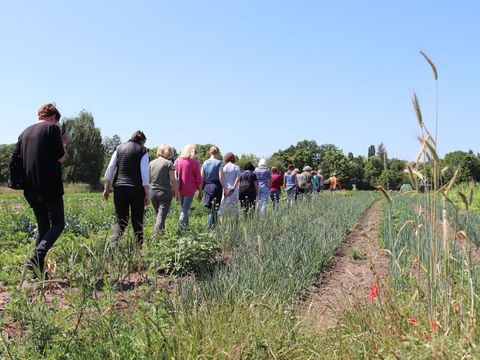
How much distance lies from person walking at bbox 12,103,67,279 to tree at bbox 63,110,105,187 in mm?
38615

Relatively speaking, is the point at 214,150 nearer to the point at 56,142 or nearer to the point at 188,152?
the point at 188,152

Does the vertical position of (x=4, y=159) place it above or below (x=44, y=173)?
above

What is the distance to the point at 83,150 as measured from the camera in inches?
1634

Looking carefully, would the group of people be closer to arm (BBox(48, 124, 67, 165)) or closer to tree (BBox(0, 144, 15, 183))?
arm (BBox(48, 124, 67, 165))

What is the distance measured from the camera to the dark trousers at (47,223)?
13.5ft

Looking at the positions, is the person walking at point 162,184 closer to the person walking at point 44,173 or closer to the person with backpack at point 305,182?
the person walking at point 44,173

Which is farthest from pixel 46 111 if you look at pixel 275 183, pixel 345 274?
pixel 275 183

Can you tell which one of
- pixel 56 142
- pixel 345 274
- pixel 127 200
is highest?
pixel 56 142

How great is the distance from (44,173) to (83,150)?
39458mm

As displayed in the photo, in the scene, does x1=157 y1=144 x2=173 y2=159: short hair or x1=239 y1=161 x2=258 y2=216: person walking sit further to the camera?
x1=239 y1=161 x2=258 y2=216: person walking

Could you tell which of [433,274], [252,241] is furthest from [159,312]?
[252,241]

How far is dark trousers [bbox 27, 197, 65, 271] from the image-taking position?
411 cm

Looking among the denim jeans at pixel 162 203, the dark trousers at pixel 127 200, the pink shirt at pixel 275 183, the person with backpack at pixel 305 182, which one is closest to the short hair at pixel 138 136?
the dark trousers at pixel 127 200

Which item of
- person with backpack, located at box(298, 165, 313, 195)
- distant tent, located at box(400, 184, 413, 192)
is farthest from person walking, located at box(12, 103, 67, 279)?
person with backpack, located at box(298, 165, 313, 195)
